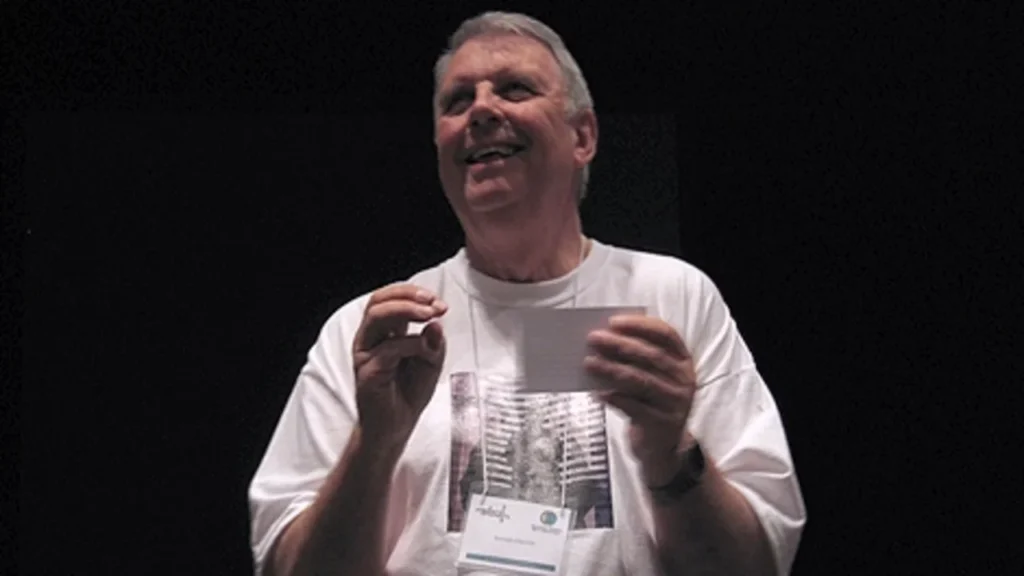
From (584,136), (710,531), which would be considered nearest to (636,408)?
(710,531)

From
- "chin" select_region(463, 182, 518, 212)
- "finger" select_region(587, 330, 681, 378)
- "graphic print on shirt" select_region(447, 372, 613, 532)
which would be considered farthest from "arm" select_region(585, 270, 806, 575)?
"chin" select_region(463, 182, 518, 212)

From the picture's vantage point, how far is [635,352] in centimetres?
118

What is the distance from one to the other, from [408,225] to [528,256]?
47 centimetres

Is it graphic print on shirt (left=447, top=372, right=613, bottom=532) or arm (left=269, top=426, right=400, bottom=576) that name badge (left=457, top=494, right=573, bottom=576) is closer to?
graphic print on shirt (left=447, top=372, right=613, bottom=532)

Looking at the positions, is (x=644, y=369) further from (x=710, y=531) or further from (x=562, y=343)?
(x=710, y=531)

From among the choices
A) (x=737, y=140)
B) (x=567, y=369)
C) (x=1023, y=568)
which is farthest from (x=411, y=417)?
(x=1023, y=568)

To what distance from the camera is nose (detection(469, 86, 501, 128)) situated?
1.58 meters

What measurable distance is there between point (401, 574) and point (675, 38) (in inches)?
46.2

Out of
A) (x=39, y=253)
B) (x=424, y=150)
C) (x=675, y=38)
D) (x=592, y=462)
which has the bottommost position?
(x=592, y=462)

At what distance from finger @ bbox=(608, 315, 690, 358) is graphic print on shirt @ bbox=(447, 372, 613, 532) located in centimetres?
34

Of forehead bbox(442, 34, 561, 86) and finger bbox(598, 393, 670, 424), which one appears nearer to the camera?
finger bbox(598, 393, 670, 424)

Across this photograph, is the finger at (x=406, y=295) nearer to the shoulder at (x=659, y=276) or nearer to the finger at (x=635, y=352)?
the finger at (x=635, y=352)

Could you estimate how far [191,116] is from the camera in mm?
2072

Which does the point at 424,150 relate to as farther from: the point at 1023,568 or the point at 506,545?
the point at 1023,568
